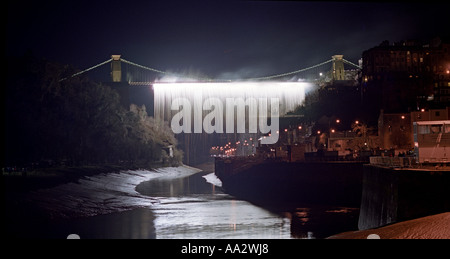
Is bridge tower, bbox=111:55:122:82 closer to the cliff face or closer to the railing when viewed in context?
the cliff face

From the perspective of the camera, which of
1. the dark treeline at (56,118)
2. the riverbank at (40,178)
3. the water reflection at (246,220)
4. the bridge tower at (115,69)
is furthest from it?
the bridge tower at (115,69)

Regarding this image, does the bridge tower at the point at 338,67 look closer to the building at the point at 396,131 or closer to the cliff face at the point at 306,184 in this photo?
the building at the point at 396,131

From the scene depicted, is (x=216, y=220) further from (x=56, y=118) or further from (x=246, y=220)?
(x=56, y=118)

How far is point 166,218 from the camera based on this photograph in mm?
31188

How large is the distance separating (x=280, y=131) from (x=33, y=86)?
209 ft

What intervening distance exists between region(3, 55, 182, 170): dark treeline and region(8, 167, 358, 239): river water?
386 inches

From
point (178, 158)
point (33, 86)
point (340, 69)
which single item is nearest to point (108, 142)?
point (33, 86)

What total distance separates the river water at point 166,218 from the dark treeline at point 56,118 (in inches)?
386

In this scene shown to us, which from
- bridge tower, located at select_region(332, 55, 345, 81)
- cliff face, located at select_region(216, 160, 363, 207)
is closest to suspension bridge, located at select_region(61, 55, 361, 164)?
bridge tower, located at select_region(332, 55, 345, 81)

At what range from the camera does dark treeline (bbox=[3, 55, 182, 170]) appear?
5044 cm

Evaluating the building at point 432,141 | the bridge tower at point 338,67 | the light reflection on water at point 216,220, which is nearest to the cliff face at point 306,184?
the light reflection on water at point 216,220

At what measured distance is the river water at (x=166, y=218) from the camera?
2570 centimetres
